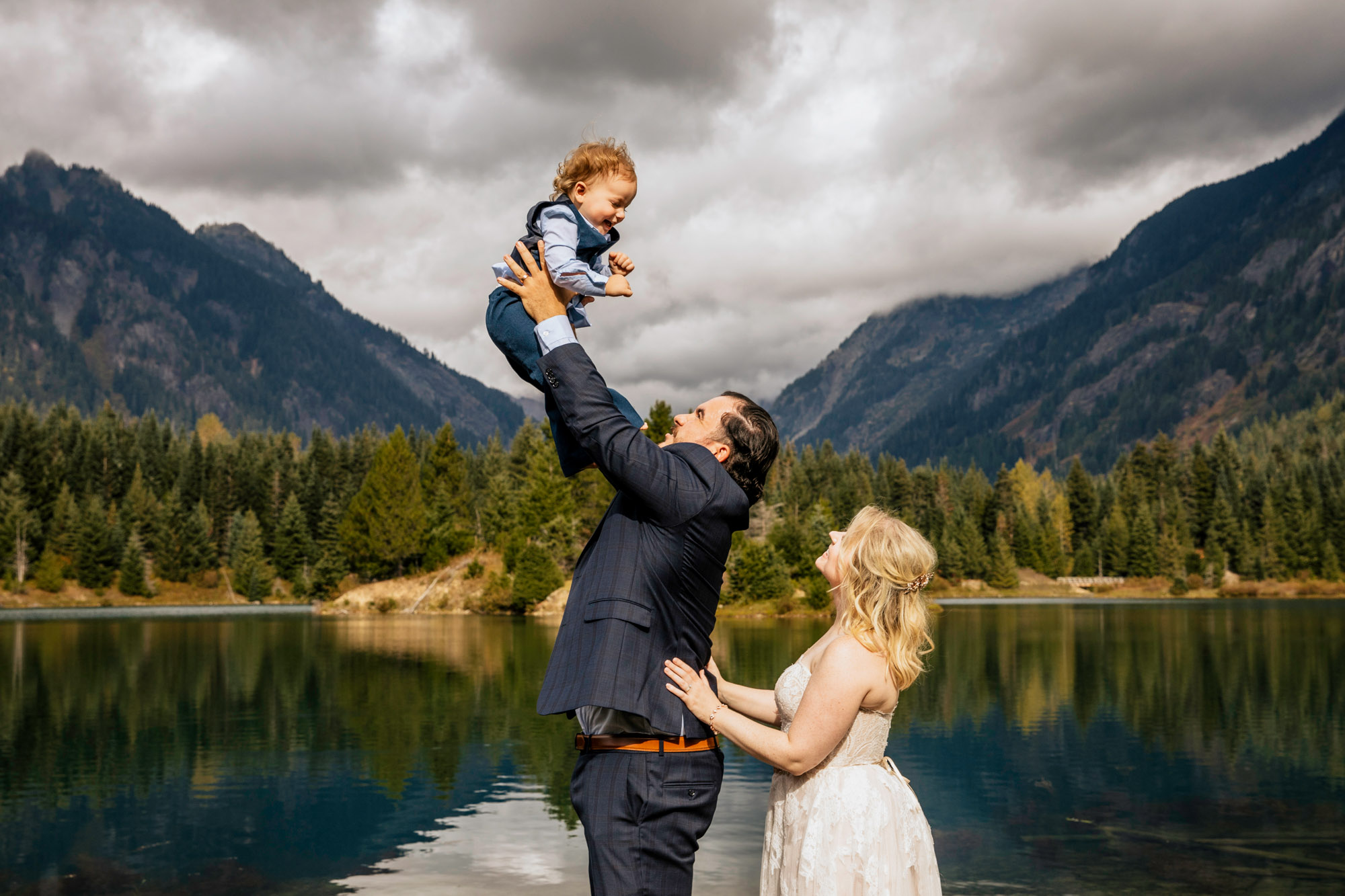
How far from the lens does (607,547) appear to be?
3.35 meters

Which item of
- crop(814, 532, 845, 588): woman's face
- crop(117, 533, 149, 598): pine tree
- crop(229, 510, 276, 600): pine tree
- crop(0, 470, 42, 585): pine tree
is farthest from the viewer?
crop(229, 510, 276, 600): pine tree

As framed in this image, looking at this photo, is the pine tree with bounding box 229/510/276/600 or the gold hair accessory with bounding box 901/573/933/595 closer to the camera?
the gold hair accessory with bounding box 901/573/933/595

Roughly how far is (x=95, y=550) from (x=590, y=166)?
95316mm

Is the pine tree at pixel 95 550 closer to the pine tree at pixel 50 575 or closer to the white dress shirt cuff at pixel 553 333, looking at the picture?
the pine tree at pixel 50 575

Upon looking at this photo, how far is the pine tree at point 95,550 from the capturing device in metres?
84.6

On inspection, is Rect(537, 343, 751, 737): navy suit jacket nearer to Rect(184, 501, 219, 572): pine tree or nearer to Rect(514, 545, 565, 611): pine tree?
Rect(514, 545, 565, 611): pine tree

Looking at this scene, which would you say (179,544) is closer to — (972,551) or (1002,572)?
(972,551)

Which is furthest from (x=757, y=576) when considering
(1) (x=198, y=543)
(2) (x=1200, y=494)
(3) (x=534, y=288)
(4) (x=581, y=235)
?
(2) (x=1200, y=494)

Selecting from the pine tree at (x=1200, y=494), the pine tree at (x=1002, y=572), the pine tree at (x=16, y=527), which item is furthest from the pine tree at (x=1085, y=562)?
the pine tree at (x=16, y=527)

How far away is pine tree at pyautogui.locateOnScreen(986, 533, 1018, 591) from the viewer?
10556cm

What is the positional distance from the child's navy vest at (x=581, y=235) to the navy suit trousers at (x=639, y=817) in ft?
6.02

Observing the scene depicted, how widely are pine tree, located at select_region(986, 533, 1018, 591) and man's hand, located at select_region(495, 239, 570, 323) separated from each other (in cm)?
10920

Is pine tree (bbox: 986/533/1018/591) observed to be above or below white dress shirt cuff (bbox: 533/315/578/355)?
below

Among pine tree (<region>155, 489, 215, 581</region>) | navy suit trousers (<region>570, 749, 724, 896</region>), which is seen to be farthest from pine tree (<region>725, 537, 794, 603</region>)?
navy suit trousers (<region>570, 749, 724, 896</region>)
